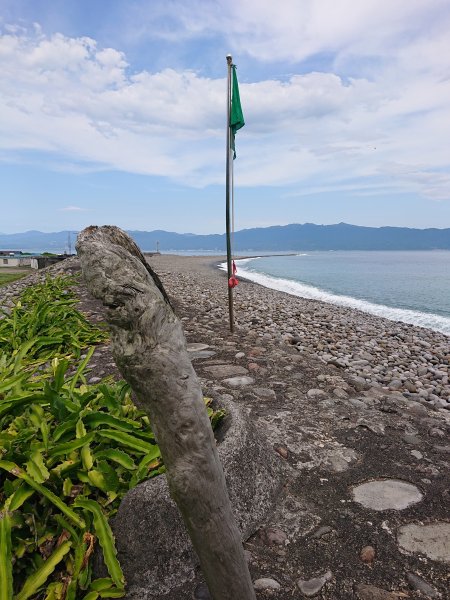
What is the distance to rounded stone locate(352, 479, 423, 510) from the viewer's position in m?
3.16

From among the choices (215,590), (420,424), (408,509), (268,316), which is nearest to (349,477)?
(408,509)

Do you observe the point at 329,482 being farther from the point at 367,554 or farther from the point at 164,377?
the point at 164,377

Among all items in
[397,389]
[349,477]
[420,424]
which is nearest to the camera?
[349,477]

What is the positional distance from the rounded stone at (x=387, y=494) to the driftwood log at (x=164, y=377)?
199 cm

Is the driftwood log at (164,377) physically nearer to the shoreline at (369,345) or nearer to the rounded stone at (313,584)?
the rounded stone at (313,584)

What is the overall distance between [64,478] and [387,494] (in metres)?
2.34

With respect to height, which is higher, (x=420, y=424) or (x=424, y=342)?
(x=420, y=424)

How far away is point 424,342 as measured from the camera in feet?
39.1

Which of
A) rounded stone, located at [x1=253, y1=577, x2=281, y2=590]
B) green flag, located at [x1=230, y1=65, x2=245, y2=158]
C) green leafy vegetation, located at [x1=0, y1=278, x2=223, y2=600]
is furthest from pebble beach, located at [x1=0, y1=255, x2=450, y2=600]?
green flag, located at [x1=230, y1=65, x2=245, y2=158]

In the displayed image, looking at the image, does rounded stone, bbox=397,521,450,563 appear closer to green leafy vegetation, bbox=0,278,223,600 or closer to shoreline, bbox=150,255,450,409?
green leafy vegetation, bbox=0,278,223,600

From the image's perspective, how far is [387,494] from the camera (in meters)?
3.29

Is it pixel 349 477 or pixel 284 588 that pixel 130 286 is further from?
pixel 349 477

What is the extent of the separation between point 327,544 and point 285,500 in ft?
1.62

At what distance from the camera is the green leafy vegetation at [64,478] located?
2.19m
